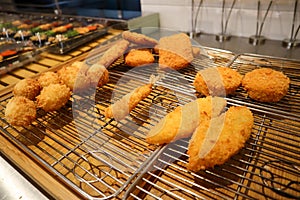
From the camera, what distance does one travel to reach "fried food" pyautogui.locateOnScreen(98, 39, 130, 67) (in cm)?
218

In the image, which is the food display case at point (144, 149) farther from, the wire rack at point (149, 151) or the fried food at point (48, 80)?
the fried food at point (48, 80)

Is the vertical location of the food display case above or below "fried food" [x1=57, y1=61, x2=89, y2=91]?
below

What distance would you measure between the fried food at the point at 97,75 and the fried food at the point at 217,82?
77cm

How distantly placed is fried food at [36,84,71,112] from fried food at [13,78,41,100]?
0.17 meters

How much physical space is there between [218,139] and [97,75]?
3.77ft

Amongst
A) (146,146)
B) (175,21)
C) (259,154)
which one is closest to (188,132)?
(146,146)

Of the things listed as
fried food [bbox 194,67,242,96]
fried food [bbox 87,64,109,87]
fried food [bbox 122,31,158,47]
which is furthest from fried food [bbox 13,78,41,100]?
fried food [bbox 194,67,242,96]

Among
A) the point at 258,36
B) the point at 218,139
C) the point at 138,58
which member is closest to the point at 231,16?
the point at 258,36

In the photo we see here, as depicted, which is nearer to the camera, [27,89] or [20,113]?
[20,113]

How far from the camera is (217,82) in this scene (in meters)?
1.67

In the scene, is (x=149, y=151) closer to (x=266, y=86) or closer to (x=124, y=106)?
(x=124, y=106)

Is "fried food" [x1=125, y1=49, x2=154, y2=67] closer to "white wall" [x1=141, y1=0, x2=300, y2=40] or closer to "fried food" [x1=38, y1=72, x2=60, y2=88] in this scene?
"fried food" [x1=38, y1=72, x2=60, y2=88]

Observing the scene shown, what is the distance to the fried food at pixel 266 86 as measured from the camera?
1.58 meters

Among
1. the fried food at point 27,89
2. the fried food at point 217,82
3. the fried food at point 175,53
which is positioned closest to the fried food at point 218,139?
the fried food at point 217,82
